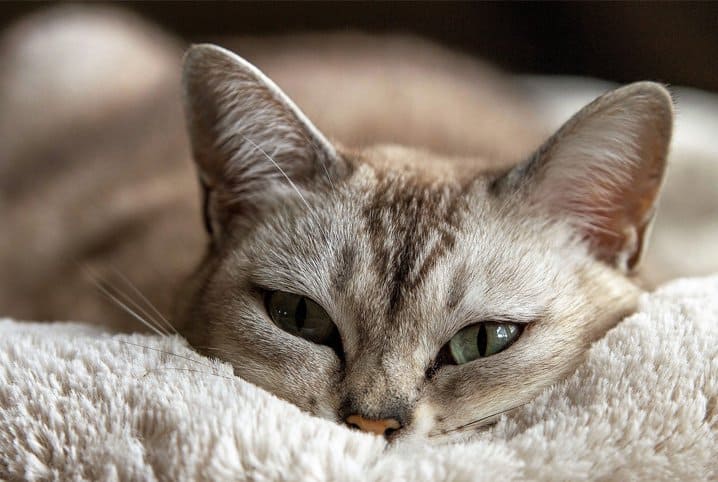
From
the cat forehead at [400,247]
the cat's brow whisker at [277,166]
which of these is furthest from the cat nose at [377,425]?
the cat's brow whisker at [277,166]

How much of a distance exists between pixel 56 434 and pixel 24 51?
8.21 ft

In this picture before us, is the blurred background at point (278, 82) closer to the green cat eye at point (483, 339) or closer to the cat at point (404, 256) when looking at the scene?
the cat at point (404, 256)

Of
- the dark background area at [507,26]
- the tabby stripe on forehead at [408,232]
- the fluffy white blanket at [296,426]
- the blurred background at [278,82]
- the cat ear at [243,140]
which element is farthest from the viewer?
the dark background area at [507,26]

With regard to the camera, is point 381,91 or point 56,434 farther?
point 381,91

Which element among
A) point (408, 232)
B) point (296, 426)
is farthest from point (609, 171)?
point (296, 426)

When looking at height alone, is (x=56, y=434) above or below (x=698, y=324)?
below

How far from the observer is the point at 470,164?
1790 mm

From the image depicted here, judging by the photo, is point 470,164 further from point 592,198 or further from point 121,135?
point 121,135

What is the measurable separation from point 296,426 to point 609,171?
809 millimetres

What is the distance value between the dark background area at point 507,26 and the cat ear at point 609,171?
1693 mm

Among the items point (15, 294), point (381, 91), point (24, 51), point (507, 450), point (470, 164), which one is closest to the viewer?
point (507, 450)

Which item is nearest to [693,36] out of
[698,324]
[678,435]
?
[698,324]

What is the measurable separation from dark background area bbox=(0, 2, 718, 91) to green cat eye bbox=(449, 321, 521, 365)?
2.04 m

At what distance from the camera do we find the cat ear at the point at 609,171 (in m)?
1.37
